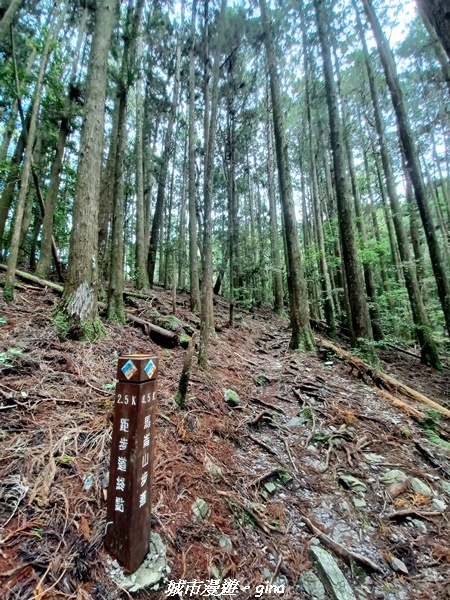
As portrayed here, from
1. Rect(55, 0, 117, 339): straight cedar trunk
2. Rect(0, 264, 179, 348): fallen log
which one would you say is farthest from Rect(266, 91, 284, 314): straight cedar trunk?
Rect(55, 0, 117, 339): straight cedar trunk

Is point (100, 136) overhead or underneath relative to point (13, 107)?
underneath

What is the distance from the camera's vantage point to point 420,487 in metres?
3.10

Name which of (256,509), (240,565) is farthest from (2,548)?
(256,509)

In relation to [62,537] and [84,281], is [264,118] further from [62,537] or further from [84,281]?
[62,537]

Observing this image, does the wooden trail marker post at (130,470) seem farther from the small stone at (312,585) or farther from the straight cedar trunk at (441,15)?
the straight cedar trunk at (441,15)

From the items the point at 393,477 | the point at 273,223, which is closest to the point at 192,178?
the point at 273,223

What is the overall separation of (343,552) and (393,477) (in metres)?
1.28

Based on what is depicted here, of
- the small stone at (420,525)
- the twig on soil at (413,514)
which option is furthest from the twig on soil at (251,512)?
the small stone at (420,525)

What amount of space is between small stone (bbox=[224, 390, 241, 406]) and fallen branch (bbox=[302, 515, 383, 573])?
2.03 meters

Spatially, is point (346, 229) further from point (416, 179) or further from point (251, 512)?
point (251, 512)

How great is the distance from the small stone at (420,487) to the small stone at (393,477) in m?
0.09

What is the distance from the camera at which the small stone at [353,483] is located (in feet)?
10.1

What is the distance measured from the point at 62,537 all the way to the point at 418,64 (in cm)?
1528

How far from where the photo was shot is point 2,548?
1.67m
